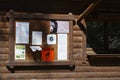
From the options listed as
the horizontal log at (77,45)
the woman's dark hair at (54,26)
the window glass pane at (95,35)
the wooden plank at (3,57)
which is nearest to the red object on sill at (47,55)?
the woman's dark hair at (54,26)

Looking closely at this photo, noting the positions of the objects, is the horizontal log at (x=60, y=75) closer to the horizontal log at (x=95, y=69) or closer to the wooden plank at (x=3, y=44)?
the horizontal log at (x=95, y=69)

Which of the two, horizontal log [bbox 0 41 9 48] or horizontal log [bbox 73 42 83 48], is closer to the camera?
horizontal log [bbox 0 41 9 48]

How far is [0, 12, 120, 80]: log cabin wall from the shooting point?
12.4 meters

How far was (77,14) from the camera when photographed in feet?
42.2

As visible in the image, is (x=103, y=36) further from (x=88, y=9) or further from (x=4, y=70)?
(x=4, y=70)

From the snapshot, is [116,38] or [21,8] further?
[116,38]

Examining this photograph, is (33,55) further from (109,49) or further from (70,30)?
(109,49)

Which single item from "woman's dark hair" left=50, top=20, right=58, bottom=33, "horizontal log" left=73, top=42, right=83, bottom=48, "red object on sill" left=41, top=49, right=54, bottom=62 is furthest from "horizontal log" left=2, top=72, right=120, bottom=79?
"woman's dark hair" left=50, top=20, right=58, bottom=33

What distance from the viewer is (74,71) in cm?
1288

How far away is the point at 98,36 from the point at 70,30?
2.94 feet

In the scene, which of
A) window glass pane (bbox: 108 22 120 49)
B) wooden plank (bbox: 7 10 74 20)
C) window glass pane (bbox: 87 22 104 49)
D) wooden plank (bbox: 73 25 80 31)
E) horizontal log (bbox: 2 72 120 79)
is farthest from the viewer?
window glass pane (bbox: 108 22 120 49)

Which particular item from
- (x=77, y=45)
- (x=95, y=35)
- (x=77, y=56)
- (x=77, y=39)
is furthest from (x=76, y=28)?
(x=77, y=56)

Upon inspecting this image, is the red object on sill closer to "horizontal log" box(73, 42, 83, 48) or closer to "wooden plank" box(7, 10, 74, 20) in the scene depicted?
"horizontal log" box(73, 42, 83, 48)

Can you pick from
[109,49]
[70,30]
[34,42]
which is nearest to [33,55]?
[34,42]
